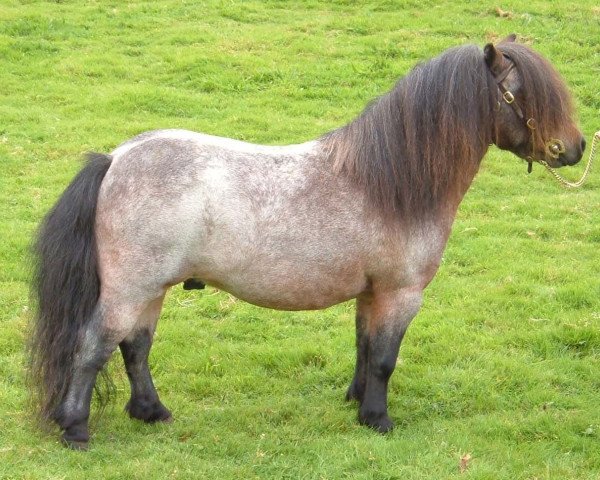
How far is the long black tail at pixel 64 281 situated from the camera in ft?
17.0

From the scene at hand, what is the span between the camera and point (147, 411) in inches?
226

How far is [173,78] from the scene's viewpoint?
13.5 metres

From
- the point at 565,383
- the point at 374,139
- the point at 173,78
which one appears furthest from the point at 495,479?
the point at 173,78

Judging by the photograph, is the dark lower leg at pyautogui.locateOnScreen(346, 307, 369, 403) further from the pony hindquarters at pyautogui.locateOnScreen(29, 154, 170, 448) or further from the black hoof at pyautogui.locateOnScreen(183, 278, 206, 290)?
the pony hindquarters at pyautogui.locateOnScreen(29, 154, 170, 448)

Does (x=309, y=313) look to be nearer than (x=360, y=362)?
No

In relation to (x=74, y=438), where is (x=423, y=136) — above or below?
above

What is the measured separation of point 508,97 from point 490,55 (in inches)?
10.9

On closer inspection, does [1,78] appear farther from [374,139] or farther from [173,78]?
[374,139]

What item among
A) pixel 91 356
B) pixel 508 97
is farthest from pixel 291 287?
pixel 508 97

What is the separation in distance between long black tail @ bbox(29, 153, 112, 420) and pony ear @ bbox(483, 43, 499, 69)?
229cm

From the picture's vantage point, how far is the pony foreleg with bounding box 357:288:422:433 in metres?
5.59

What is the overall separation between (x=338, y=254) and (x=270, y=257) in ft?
1.36

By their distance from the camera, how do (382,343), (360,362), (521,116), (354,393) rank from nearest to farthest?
(521,116) < (382,343) < (360,362) < (354,393)

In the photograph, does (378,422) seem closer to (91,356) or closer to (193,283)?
(193,283)
